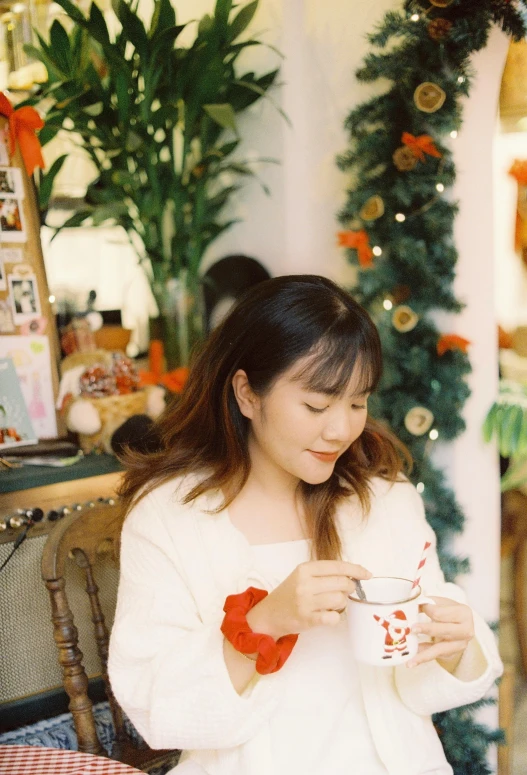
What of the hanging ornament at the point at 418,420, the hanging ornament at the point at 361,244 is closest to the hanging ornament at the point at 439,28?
the hanging ornament at the point at 361,244

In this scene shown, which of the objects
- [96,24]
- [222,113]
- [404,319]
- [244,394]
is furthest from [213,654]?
[96,24]

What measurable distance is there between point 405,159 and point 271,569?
115cm

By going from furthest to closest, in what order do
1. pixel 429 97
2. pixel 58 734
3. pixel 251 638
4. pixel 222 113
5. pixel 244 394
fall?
1. pixel 222 113
2. pixel 429 97
3. pixel 58 734
4. pixel 244 394
5. pixel 251 638

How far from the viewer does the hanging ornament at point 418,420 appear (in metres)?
2.14

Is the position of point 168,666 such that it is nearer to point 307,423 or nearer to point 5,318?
point 307,423

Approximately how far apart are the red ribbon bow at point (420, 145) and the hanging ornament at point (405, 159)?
0.01 m

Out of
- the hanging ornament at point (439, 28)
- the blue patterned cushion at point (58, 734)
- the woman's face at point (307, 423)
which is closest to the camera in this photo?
the woman's face at point (307, 423)

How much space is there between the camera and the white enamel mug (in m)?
1.07

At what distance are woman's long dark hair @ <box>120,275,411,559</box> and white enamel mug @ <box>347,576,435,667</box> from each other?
0.31 metres

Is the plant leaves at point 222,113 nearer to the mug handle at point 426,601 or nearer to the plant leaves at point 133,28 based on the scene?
the plant leaves at point 133,28

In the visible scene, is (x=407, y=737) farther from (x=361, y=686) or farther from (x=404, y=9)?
(x=404, y=9)

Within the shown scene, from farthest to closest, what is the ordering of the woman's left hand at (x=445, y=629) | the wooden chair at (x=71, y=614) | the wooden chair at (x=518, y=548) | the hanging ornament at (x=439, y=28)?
1. the wooden chair at (x=518, y=548)
2. the hanging ornament at (x=439, y=28)
3. the wooden chair at (x=71, y=614)
4. the woman's left hand at (x=445, y=629)

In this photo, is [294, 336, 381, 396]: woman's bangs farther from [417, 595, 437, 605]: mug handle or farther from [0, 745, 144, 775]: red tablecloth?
[0, 745, 144, 775]: red tablecloth

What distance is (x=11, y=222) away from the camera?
208cm
